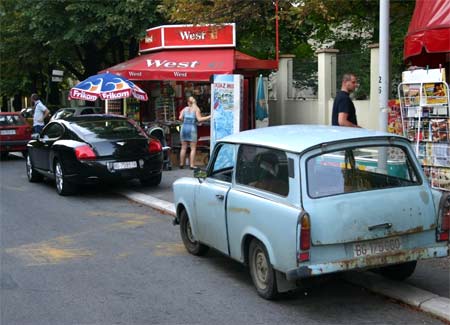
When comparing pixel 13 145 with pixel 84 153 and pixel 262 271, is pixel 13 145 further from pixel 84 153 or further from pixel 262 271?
pixel 262 271

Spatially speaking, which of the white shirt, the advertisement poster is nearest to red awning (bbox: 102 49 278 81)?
the advertisement poster

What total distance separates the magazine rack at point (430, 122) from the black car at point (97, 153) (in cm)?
503

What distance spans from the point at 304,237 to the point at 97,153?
7.11 metres

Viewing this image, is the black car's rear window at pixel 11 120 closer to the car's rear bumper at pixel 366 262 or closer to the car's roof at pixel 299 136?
the car's roof at pixel 299 136

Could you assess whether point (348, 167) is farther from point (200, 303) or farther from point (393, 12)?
point (393, 12)

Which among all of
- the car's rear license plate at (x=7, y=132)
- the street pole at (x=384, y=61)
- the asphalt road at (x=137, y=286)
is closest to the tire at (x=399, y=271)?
the asphalt road at (x=137, y=286)

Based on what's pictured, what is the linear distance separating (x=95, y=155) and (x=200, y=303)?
6266 millimetres

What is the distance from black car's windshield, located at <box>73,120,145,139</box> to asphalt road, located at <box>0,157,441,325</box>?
2771 millimetres

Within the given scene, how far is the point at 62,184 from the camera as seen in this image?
11562 millimetres

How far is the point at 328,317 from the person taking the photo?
499cm

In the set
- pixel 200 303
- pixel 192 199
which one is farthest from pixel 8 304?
pixel 192 199

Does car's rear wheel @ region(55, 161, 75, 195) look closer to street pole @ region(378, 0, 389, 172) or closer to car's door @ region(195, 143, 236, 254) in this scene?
car's door @ region(195, 143, 236, 254)

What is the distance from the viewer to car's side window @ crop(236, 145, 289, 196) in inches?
204

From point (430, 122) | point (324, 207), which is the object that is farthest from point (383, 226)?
point (430, 122)
